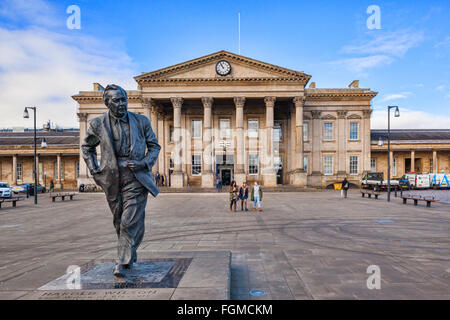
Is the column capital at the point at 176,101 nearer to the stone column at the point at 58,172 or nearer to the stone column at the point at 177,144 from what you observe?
the stone column at the point at 177,144

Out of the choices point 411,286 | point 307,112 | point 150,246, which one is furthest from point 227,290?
point 307,112

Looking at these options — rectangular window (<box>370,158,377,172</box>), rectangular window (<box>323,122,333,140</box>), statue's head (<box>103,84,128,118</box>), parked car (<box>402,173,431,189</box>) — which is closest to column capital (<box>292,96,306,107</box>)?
rectangular window (<box>323,122,333,140</box>)

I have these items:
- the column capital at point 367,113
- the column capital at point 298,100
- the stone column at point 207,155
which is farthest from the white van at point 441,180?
the stone column at point 207,155

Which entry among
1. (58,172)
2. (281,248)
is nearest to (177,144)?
(58,172)

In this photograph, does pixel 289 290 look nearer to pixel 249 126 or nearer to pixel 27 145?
pixel 249 126

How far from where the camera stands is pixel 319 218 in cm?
1319

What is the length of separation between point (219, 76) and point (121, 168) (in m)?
33.4

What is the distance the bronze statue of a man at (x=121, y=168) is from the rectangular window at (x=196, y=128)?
36.1 meters

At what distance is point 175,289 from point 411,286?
14.5 ft

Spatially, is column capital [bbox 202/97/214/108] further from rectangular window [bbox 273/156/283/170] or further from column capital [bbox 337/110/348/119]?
column capital [bbox 337/110/348/119]

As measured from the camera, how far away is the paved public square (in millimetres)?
5035

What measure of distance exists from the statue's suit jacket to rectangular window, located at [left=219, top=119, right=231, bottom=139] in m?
35.7

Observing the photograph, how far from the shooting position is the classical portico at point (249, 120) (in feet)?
118
